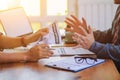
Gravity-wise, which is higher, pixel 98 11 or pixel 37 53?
A: pixel 37 53

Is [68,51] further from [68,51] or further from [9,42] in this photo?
[9,42]

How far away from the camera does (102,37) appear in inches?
93.2

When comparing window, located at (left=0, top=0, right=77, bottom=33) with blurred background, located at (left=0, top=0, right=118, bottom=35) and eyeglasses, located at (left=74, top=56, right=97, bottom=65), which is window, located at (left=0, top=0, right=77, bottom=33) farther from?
eyeglasses, located at (left=74, top=56, right=97, bottom=65)

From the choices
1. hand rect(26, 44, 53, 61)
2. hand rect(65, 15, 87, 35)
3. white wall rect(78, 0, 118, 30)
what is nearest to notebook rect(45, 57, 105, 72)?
hand rect(26, 44, 53, 61)

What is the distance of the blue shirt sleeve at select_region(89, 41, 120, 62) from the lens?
5.77 feet

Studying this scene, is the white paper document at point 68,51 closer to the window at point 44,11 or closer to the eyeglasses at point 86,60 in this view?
the eyeglasses at point 86,60

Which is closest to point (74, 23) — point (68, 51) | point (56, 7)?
point (68, 51)

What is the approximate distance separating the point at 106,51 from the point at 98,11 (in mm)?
2378

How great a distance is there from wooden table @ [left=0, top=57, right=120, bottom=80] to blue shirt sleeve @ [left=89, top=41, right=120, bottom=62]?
0.43 feet

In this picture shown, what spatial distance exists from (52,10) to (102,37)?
1937mm

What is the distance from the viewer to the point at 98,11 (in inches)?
160

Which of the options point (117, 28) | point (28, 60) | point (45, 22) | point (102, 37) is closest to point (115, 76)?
point (28, 60)

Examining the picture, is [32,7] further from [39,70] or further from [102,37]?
[39,70]

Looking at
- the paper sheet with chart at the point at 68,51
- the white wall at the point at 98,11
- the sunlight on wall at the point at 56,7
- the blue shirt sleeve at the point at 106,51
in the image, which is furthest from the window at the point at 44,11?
the blue shirt sleeve at the point at 106,51
